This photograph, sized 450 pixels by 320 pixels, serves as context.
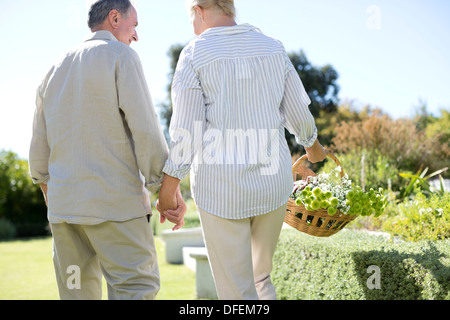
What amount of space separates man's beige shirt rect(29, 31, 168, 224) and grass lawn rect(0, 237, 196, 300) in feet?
10.5

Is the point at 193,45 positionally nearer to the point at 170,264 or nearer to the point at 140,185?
the point at 140,185

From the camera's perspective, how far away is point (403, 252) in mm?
2982

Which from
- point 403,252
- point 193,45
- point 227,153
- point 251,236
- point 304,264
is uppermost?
point 193,45

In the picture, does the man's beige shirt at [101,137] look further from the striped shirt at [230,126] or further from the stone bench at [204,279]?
the stone bench at [204,279]

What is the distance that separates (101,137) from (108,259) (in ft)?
1.86

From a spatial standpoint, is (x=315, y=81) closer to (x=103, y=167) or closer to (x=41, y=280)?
(x=41, y=280)

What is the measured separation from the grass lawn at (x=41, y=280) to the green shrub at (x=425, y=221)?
2409 mm

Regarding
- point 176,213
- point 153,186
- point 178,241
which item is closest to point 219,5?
point 153,186

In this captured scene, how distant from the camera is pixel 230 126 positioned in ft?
6.78

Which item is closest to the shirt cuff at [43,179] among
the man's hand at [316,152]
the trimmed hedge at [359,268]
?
the man's hand at [316,152]

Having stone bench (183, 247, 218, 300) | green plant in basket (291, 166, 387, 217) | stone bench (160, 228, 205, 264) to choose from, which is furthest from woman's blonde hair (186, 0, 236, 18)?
stone bench (160, 228, 205, 264)
